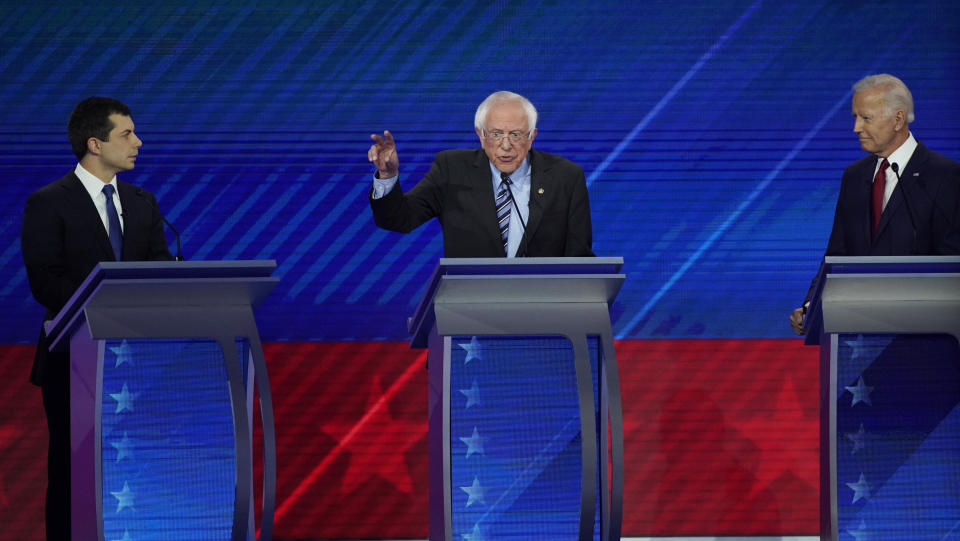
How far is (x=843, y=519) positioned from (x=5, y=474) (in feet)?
10.9

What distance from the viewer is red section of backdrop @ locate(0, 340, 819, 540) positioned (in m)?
4.86

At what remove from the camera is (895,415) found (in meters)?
3.17

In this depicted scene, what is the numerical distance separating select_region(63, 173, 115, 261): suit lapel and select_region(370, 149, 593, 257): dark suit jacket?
2.72ft

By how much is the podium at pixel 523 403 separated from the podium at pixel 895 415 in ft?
1.95

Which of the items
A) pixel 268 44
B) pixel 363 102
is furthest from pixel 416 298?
pixel 268 44

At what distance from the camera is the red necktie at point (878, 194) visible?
367 centimetres

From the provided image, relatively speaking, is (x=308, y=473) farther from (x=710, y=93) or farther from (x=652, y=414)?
(x=710, y=93)

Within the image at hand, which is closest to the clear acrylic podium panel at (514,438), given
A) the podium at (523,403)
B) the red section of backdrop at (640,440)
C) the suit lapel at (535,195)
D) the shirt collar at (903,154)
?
the podium at (523,403)

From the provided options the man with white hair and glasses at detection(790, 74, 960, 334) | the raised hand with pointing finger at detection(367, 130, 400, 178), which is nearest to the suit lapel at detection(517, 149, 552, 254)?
the raised hand with pointing finger at detection(367, 130, 400, 178)

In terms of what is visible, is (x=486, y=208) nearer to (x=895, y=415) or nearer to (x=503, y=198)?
(x=503, y=198)

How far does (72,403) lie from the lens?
299cm

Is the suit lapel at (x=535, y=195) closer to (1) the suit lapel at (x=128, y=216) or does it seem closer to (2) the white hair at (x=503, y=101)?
(2) the white hair at (x=503, y=101)

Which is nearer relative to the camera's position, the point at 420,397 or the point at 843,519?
the point at 843,519

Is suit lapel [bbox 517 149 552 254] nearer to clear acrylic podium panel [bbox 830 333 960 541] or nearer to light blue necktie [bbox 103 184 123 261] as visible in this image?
clear acrylic podium panel [bbox 830 333 960 541]
